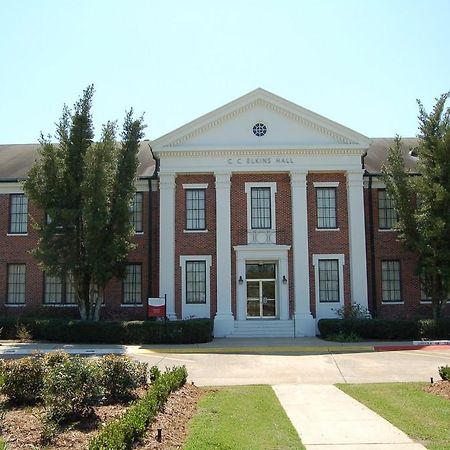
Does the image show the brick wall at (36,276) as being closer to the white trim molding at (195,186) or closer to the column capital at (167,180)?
the column capital at (167,180)

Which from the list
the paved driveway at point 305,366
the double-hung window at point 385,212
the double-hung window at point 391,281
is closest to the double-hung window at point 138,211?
the paved driveway at point 305,366

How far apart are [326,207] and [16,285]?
15.8 metres

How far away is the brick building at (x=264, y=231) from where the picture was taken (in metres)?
26.5

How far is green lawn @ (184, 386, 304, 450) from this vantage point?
802cm

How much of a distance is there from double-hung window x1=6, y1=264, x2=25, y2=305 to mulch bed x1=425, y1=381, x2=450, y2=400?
21.2m

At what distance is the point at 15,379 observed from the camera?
10016 millimetres

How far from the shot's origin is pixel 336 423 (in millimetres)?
9586

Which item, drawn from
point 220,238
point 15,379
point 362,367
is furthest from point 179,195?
point 15,379

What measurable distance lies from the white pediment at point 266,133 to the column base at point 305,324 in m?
7.99

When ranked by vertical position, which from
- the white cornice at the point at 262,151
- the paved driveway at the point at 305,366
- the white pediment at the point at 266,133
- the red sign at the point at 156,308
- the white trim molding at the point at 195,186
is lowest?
the paved driveway at the point at 305,366

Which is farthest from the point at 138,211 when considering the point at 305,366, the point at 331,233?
the point at 305,366

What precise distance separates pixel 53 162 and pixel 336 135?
13.1 metres

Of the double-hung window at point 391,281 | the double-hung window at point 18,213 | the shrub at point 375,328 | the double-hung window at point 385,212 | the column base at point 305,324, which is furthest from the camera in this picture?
the double-hung window at point 18,213

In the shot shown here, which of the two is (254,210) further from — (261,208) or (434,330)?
(434,330)
